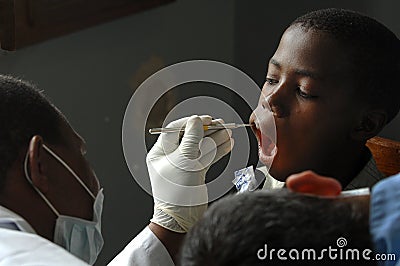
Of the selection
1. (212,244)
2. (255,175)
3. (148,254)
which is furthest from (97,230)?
(212,244)

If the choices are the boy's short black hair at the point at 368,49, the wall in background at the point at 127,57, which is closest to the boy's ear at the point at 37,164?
the boy's short black hair at the point at 368,49

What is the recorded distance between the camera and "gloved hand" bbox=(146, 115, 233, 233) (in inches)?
52.7

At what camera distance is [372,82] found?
122 cm

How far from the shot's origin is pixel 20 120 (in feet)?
3.26

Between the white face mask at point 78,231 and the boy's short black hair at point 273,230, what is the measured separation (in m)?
0.40

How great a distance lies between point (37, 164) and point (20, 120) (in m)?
0.06

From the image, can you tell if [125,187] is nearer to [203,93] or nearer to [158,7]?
[203,93]

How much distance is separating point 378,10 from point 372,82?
745mm

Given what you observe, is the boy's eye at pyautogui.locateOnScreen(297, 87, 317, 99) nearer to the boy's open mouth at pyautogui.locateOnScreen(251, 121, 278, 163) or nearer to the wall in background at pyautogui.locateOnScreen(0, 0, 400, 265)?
the boy's open mouth at pyautogui.locateOnScreen(251, 121, 278, 163)

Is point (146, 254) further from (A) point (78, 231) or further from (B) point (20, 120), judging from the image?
(B) point (20, 120)

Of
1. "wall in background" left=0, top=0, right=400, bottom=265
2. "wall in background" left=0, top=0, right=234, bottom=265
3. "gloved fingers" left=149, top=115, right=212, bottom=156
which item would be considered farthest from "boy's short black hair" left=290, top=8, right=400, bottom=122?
"wall in background" left=0, top=0, right=234, bottom=265

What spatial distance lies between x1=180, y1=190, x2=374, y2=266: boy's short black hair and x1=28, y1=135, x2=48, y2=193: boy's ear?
378 mm

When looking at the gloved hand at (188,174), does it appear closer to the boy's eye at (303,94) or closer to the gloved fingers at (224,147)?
the gloved fingers at (224,147)

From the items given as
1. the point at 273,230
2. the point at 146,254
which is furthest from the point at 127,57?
the point at 273,230
